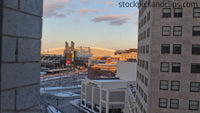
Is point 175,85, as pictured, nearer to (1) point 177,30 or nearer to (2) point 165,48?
(2) point 165,48

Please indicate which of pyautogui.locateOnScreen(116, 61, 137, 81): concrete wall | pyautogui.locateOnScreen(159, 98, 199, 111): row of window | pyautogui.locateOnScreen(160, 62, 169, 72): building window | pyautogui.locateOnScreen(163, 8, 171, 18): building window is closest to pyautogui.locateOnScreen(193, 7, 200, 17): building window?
pyautogui.locateOnScreen(163, 8, 171, 18): building window

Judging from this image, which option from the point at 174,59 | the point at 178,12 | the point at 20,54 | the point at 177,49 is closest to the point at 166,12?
the point at 178,12

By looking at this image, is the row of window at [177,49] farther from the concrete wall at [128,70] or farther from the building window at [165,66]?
the concrete wall at [128,70]

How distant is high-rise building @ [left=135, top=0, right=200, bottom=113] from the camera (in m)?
20.9

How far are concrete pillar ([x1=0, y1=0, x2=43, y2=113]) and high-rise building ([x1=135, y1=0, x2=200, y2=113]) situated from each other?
747 inches

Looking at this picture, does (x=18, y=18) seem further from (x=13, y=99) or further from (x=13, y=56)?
(x=13, y=99)

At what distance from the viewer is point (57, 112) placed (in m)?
57.6

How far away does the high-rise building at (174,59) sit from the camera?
20.9m

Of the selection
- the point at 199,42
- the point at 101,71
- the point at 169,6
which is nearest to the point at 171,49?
the point at 199,42

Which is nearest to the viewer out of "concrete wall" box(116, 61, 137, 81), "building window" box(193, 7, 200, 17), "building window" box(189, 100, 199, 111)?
"building window" box(193, 7, 200, 17)

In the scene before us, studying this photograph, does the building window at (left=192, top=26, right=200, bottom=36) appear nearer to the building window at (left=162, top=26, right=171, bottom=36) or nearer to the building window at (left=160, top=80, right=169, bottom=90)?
the building window at (left=162, top=26, right=171, bottom=36)

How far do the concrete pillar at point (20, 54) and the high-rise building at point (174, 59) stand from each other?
62.3 feet

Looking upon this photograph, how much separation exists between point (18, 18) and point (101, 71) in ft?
385

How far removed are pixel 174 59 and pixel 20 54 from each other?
20.4 m
